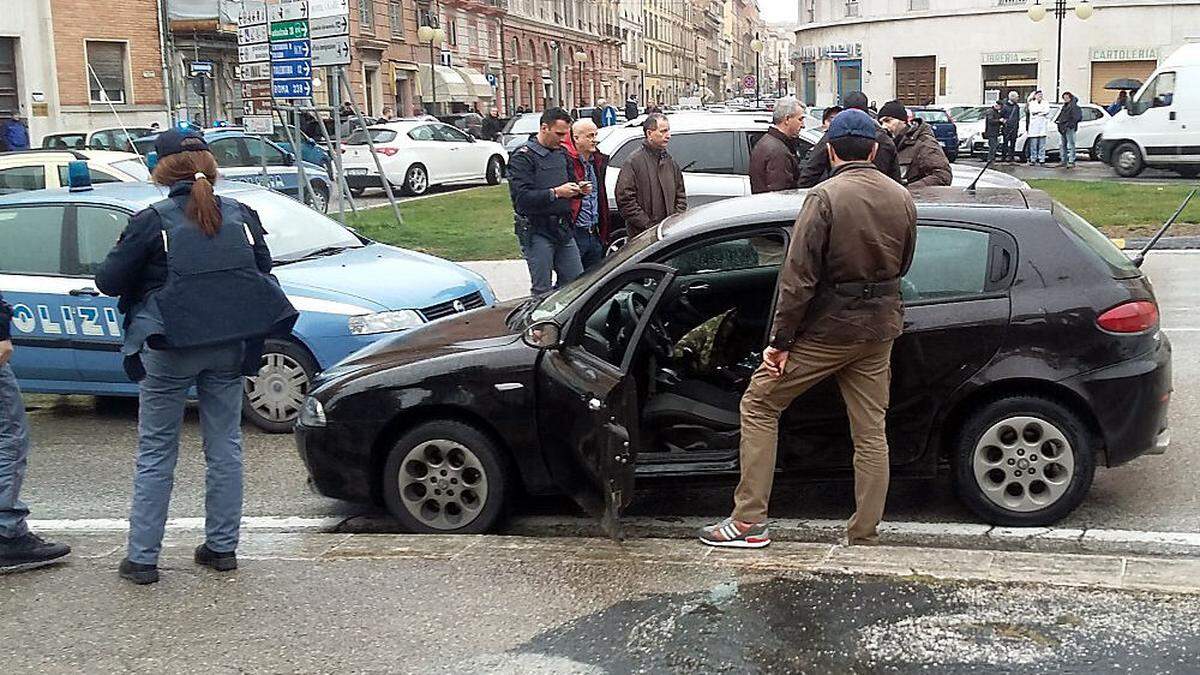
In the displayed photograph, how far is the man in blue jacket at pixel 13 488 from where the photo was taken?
5.05m

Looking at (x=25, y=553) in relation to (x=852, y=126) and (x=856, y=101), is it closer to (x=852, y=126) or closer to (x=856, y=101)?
(x=852, y=126)

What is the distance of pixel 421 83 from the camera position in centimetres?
5328

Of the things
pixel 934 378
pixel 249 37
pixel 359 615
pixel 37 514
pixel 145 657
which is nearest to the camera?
pixel 145 657

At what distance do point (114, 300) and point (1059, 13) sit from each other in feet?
150

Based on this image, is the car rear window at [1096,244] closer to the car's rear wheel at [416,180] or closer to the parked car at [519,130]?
the car's rear wheel at [416,180]

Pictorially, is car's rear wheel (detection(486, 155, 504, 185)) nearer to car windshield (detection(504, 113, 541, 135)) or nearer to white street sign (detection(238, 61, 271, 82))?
car windshield (detection(504, 113, 541, 135))

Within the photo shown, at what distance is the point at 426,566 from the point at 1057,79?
157ft

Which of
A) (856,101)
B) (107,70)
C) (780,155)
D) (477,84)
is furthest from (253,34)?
(477,84)

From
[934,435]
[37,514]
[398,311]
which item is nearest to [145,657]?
[37,514]

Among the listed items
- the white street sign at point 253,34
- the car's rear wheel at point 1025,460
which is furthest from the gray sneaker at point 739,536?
the white street sign at point 253,34

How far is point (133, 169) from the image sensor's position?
15.0 meters

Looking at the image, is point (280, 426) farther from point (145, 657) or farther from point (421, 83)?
point (421, 83)

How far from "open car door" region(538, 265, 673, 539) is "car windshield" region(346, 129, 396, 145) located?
21.3 metres

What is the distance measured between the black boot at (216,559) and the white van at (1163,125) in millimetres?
23293
